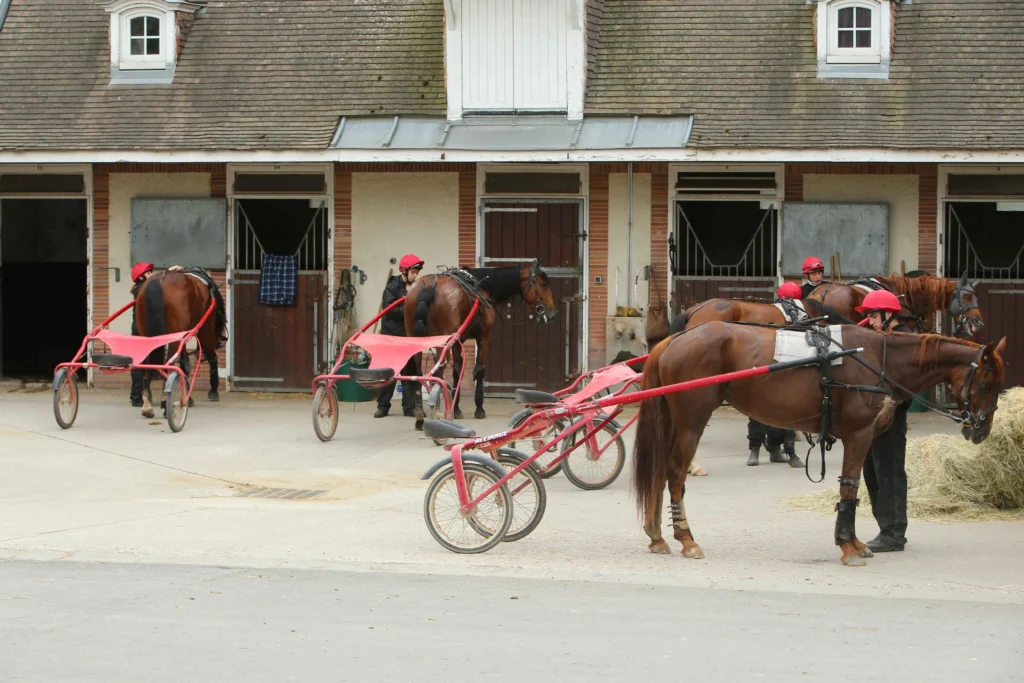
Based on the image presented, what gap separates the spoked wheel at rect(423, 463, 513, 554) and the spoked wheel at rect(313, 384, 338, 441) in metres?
5.31

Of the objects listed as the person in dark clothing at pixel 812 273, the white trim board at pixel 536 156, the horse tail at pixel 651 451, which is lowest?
the horse tail at pixel 651 451

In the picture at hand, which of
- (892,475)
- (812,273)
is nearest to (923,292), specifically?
(812,273)

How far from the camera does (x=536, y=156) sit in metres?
17.7

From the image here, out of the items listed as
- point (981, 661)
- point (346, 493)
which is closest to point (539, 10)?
point (346, 493)

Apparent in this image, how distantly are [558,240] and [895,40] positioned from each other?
5.17 meters

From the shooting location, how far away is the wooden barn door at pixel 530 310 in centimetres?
1888

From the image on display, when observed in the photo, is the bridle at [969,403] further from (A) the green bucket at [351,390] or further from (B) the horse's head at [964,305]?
(A) the green bucket at [351,390]

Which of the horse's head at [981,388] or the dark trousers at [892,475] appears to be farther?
the dark trousers at [892,475]

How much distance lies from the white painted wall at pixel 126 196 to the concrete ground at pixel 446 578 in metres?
6.09

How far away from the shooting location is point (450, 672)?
662 centimetres

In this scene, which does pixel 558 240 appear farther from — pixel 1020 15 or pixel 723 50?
pixel 1020 15

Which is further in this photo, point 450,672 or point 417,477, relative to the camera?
point 417,477

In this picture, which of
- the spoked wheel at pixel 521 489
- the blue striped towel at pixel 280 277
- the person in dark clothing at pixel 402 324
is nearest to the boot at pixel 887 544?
the spoked wheel at pixel 521 489

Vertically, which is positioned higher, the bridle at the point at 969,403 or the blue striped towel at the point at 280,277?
the blue striped towel at the point at 280,277
